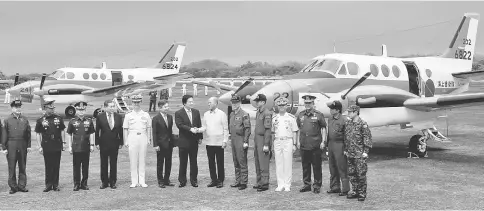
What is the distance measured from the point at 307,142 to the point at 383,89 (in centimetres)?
557

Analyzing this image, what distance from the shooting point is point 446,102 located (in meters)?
12.8

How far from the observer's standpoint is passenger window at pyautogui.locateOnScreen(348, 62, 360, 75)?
44.4 ft

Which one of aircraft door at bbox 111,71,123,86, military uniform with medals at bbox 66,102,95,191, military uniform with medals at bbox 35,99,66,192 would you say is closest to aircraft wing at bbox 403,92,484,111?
military uniform with medals at bbox 66,102,95,191

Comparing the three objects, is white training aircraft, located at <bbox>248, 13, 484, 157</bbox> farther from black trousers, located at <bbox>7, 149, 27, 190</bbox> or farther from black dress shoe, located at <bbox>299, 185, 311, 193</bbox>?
black trousers, located at <bbox>7, 149, 27, 190</bbox>

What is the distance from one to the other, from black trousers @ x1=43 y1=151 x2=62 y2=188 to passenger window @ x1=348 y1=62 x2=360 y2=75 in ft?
26.9

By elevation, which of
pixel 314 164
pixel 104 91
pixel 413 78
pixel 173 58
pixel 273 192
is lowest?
pixel 273 192

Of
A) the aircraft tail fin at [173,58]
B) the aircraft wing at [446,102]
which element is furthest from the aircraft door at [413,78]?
the aircraft tail fin at [173,58]

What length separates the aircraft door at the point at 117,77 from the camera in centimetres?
2948

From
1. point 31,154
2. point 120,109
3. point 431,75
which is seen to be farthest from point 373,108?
point 120,109

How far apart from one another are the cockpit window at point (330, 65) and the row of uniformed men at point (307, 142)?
14.8 ft

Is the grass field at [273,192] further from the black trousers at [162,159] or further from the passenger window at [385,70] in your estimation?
the passenger window at [385,70]

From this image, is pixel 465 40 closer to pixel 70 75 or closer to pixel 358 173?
pixel 358 173

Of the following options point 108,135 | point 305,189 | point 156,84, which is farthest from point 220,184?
point 156,84

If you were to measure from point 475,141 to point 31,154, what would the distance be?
→ 14689 millimetres
